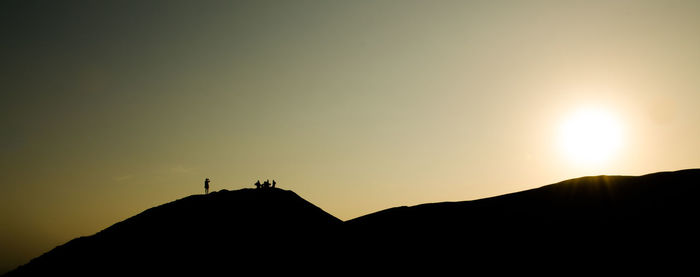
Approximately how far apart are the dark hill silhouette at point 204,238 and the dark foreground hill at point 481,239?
15 centimetres

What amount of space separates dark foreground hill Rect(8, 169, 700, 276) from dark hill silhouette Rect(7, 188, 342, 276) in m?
0.15

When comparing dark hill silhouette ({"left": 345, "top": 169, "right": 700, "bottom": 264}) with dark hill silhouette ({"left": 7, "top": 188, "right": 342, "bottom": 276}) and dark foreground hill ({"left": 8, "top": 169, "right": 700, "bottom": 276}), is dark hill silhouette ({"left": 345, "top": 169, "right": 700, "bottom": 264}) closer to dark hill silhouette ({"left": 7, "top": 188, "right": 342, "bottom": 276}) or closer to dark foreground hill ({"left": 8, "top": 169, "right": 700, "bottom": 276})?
dark foreground hill ({"left": 8, "top": 169, "right": 700, "bottom": 276})

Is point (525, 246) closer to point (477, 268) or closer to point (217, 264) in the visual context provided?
point (477, 268)

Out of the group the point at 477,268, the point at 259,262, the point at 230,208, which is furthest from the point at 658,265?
the point at 230,208

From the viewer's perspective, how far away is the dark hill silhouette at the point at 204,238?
28.1 m

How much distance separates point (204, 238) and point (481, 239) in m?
22.7

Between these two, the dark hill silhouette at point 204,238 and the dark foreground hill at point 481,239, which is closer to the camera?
the dark foreground hill at point 481,239

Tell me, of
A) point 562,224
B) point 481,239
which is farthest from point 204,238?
point 562,224

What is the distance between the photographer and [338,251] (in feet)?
71.2

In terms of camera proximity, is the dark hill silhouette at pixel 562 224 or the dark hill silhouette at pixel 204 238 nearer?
the dark hill silhouette at pixel 562 224

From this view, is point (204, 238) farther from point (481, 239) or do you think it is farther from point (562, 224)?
point (562, 224)

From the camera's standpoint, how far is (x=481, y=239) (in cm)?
1858

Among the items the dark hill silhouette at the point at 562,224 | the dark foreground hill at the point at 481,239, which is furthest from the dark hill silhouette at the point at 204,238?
the dark hill silhouette at the point at 562,224

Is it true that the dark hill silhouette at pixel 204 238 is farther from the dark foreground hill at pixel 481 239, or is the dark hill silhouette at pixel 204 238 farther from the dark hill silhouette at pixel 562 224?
the dark hill silhouette at pixel 562 224
